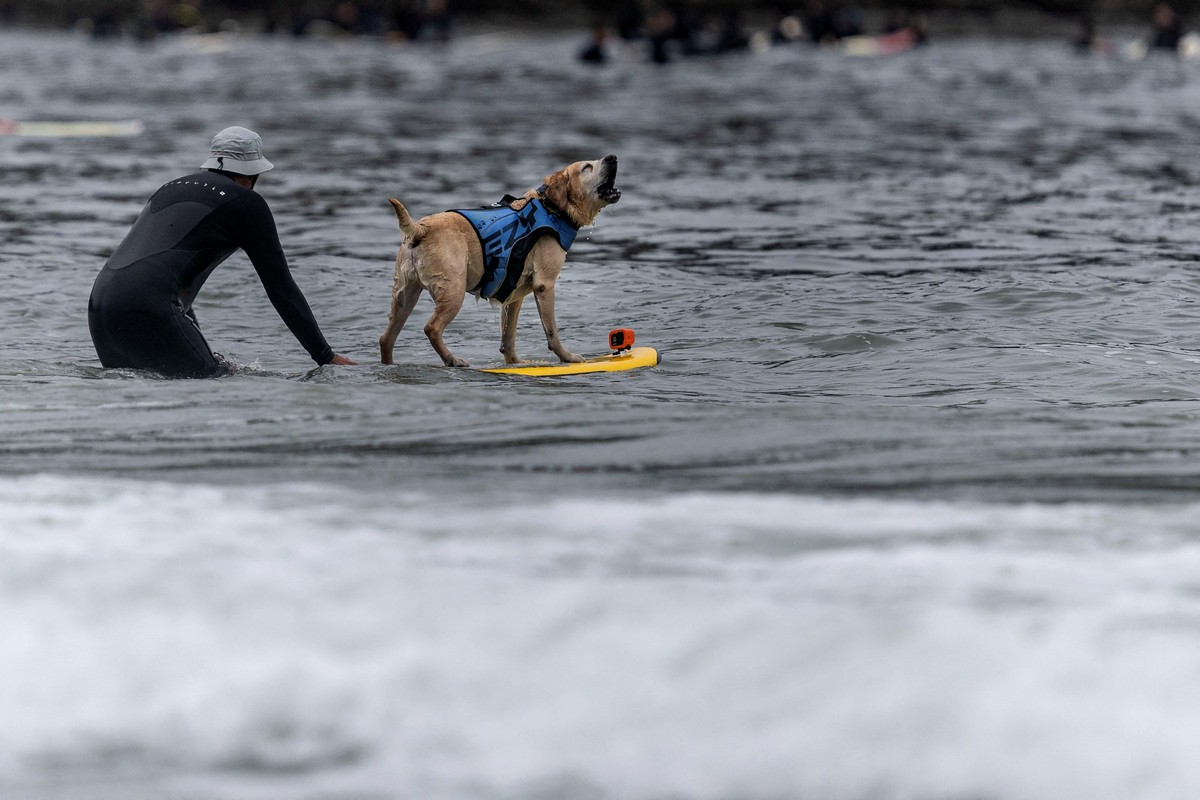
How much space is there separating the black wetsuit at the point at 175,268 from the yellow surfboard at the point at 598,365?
1.49 m

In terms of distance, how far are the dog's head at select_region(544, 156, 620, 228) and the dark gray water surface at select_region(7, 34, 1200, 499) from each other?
1135mm

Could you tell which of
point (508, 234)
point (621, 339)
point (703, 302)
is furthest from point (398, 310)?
point (703, 302)

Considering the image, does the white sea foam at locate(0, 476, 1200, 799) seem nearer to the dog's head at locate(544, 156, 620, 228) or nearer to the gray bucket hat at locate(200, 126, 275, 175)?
the gray bucket hat at locate(200, 126, 275, 175)

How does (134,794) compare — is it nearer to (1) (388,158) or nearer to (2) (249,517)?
(2) (249,517)

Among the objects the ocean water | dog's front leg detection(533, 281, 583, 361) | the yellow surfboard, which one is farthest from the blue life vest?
the ocean water

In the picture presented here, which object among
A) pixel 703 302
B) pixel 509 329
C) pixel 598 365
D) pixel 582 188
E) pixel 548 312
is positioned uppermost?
pixel 582 188

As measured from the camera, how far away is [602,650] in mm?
4918

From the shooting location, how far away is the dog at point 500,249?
907cm

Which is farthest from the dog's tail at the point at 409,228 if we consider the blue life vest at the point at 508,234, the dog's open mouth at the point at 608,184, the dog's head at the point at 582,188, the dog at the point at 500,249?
the dog's open mouth at the point at 608,184

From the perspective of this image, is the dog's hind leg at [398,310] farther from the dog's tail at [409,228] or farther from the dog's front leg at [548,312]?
the dog's front leg at [548,312]

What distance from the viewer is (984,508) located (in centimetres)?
582

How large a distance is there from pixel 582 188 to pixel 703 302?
10.3ft

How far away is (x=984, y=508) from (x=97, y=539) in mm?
3302

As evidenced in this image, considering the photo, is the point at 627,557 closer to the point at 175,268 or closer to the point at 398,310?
the point at 175,268
